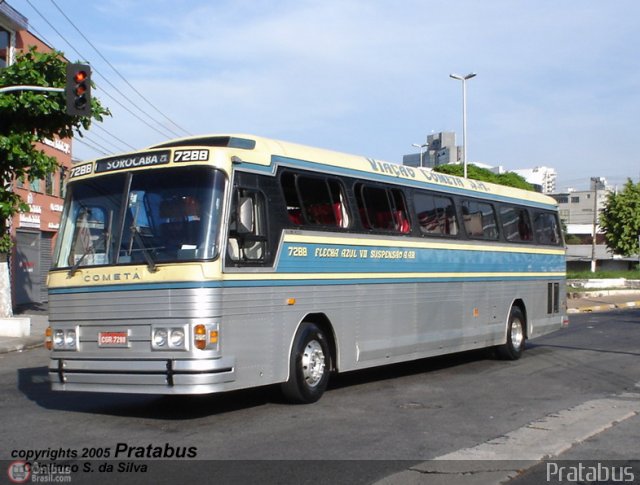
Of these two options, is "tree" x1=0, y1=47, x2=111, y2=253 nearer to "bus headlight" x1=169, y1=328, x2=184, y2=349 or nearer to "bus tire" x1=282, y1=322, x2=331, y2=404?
"bus tire" x1=282, y1=322, x2=331, y2=404

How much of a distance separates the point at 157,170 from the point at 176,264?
122cm

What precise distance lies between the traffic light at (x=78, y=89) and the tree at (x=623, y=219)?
51.8 metres

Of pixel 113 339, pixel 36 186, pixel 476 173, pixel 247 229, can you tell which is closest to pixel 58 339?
pixel 113 339

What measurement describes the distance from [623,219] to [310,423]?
57.5 meters

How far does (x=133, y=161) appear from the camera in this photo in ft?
31.0

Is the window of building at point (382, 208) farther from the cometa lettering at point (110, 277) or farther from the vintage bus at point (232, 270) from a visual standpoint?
the cometa lettering at point (110, 277)

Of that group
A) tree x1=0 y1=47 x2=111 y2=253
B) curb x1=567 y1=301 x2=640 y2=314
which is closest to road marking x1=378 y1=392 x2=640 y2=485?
tree x1=0 y1=47 x2=111 y2=253

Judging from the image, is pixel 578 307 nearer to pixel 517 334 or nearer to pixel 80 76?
pixel 517 334

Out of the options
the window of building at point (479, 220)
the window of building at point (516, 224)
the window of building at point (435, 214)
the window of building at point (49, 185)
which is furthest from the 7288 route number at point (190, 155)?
the window of building at point (49, 185)

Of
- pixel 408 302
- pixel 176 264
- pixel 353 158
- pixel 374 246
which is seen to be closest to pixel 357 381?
pixel 408 302

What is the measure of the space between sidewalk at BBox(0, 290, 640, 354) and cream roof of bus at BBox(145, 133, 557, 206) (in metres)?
10.5

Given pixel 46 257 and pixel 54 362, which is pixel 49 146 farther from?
pixel 54 362

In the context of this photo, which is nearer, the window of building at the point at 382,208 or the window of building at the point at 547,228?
the window of building at the point at 382,208

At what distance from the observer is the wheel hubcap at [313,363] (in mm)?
10081
